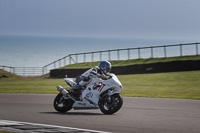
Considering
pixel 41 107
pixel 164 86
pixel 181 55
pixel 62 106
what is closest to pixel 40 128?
pixel 62 106

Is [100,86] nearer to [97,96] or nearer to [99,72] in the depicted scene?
[97,96]

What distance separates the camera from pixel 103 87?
1070 cm

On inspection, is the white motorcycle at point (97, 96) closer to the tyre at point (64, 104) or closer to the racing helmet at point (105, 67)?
the tyre at point (64, 104)

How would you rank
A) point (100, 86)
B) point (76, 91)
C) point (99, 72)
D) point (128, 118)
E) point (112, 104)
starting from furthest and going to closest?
point (76, 91)
point (99, 72)
point (100, 86)
point (112, 104)
point (128, 118)

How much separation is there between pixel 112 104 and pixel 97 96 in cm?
53

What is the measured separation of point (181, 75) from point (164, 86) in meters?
4.81

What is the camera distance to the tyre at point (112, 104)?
34.3 feet

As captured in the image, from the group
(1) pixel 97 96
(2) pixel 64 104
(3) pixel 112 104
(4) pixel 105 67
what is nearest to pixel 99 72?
(4) pixel 105 67

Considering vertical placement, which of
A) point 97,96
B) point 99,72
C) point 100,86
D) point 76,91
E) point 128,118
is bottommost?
point 128,118

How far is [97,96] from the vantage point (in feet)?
35.6

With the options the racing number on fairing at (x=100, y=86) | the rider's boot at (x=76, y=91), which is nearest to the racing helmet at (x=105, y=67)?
the racing number on fairing at (x=100, y=86)

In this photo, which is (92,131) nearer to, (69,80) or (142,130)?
(142,130)

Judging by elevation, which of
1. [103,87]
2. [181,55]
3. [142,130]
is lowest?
[142,130]

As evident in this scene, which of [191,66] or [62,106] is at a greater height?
[191,66]
